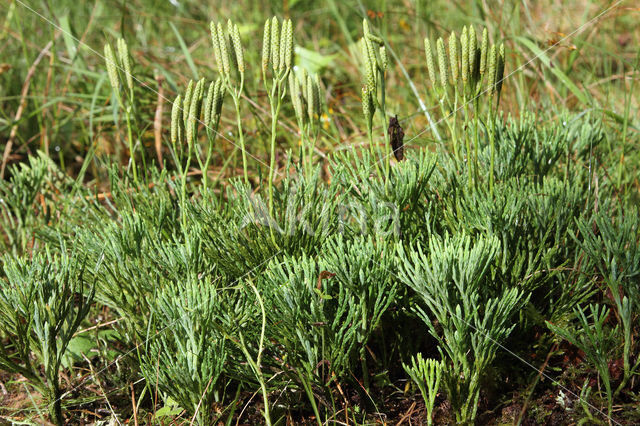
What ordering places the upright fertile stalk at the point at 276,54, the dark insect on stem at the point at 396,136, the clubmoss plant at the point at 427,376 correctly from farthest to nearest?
the dark insect on stem at the point at 396,136 → the upright fertile stalk at the point at 276,54 → the clubmoss plant at the point at 427,376

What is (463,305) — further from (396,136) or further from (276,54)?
(276,54)

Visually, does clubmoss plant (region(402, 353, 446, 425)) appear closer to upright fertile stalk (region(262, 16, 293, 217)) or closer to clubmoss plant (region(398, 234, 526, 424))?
clubmoss plant (region(398, 234, 526, 424))

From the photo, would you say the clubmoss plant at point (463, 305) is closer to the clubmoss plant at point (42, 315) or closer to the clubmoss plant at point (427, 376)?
the clubmoss plant at point (427, 376)

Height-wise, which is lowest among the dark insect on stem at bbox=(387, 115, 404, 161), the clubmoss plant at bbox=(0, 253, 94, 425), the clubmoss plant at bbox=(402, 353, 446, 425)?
the clubmoss plant at bbox=(402, 353, 446, 425)

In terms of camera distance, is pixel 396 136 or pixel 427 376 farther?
pixel 396 136

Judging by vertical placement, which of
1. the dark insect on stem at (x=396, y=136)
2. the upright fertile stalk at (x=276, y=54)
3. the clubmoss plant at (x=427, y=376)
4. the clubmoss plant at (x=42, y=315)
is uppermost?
the upright fertile stalk at (x=276, y=54)

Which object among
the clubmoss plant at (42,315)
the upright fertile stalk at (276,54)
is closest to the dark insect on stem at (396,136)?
the upright fertile stalk at (276,54)

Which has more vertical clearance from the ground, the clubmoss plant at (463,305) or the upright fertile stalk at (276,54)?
the upright fertile stalk at (276,54)

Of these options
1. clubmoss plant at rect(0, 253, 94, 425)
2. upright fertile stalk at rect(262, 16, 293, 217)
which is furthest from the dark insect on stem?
clubmoss plant at rect(0, 253, 94, 425)

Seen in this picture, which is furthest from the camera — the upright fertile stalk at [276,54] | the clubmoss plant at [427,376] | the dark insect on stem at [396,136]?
the dark insect on stem at [396,136]

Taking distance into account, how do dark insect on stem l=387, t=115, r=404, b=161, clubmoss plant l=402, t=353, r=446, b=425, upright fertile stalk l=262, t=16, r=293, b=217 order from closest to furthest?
clubmoss plant l=402, t=353, r=446, b=425
upright fertile stalk l=262, t=16, r=293, b=217
dark insect on stem l=387, t=115, r=404, b=161

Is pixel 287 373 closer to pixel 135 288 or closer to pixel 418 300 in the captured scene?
pixel 418 300

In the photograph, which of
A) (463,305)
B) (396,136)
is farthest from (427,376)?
(396,136)

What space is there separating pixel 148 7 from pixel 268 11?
0.87m
